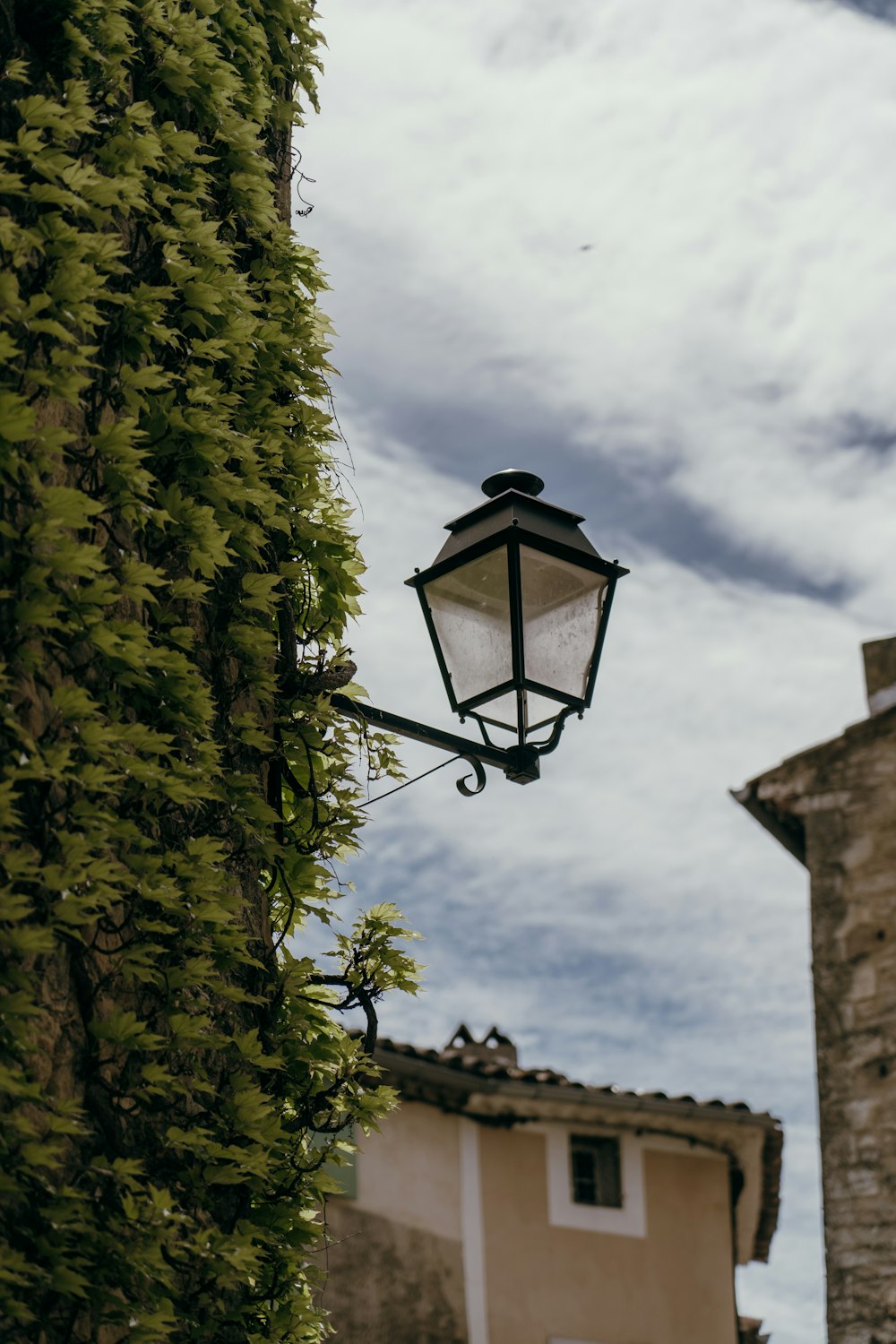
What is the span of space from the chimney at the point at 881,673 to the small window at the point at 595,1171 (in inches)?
175

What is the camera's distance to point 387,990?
164 inches

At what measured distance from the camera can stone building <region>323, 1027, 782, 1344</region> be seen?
12750 millimetres

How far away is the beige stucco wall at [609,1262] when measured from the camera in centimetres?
1320

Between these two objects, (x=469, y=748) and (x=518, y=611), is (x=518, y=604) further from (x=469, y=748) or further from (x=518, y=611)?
(x=469, y=748)

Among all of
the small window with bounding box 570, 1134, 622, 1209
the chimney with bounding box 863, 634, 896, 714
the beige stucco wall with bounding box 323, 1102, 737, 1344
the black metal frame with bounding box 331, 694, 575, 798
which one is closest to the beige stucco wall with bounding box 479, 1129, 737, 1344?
the beige stucco wall with bounding box 323, 1102, 737, 1344

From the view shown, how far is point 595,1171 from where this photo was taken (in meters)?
14.0

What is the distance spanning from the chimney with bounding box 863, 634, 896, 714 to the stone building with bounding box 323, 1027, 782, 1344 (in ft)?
12.2

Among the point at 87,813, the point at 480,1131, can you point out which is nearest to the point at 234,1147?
the point at 87,813

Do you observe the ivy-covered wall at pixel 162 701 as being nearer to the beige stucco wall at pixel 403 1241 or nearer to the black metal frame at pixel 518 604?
the black metal frame at pixel 518 604

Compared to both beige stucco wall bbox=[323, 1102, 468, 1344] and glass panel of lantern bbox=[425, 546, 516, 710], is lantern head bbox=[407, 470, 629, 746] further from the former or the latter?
beige stucco wall bbox=[323, 1102, 468, 1344]

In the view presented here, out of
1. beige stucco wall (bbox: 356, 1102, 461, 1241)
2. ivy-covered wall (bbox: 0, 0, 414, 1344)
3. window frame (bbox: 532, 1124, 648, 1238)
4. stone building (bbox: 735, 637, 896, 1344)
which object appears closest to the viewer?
ivy-covered wall (bbox: 0, 0, 414, 1344)

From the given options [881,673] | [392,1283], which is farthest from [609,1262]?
[881,673]

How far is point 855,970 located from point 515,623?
8.88m

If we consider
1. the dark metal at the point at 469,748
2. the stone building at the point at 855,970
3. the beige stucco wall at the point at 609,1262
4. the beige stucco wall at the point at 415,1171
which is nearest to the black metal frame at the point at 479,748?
the dark metal at the point at 469,748
